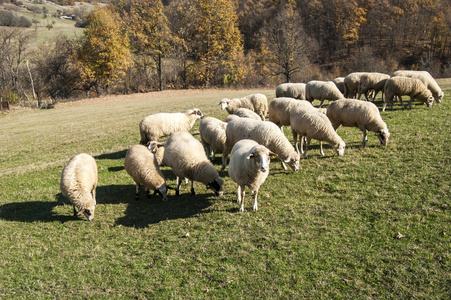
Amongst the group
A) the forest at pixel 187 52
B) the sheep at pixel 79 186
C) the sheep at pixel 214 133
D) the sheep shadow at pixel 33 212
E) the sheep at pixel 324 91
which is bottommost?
the sheep shadow at pixel 33 212

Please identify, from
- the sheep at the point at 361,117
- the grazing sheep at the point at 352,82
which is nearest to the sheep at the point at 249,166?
the sheep at the point at 361,117

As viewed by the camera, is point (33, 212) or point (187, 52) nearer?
point (33, 212)

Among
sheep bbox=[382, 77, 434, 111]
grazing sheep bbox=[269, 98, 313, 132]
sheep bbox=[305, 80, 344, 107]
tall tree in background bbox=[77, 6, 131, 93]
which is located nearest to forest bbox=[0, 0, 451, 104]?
tall tree in background bbox=[77, 6, 131, 93]

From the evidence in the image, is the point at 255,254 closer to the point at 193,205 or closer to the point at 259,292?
the point at 259,292

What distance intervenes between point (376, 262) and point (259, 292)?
6.85 feet

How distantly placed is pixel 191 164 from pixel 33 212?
4.89 m

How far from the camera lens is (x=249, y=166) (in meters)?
6.65

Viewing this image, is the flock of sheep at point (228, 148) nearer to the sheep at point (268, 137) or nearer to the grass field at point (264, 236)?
the sheep at point (268, 137)

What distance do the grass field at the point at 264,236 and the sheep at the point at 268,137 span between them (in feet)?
2.06

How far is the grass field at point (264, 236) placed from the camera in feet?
15.1

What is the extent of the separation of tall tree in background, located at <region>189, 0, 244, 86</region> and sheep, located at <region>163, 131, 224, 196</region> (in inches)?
1707

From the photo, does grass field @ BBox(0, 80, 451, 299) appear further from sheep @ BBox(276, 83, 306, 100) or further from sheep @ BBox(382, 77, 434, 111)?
sheep @ BBox(276, 83, 306, 100)

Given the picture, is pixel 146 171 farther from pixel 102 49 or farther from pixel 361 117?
pixel 102 49

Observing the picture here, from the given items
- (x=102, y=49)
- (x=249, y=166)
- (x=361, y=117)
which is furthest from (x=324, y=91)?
(x=102, y=49)
